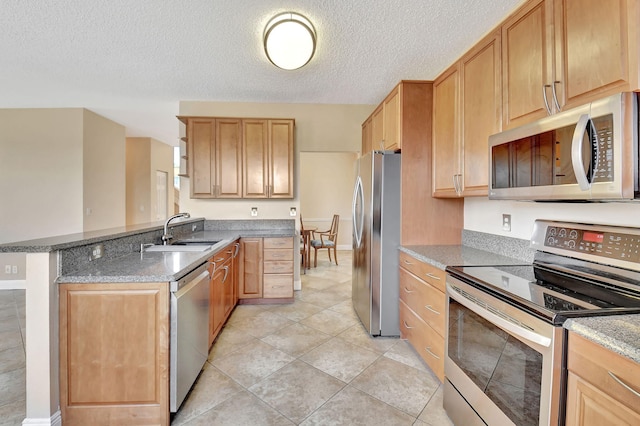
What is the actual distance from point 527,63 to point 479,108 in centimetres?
39

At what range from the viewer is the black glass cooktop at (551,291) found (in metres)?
0.99

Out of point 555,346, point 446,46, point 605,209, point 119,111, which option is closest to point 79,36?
point 119,111

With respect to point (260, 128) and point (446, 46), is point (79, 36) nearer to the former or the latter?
point (260, 128)

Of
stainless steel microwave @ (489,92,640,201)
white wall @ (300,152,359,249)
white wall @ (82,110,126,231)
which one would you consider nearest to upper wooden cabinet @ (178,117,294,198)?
white wall @ (82,110,126,231)

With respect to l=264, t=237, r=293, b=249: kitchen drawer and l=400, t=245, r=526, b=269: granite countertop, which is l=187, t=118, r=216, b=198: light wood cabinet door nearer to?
l=264, t=237, r=293, b=249: kitchen drawer

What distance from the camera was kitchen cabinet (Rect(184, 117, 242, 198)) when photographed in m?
3.60

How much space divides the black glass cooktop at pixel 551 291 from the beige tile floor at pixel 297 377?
0.92 metres

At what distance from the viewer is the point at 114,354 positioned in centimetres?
151

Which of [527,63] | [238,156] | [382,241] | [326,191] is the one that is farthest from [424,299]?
[326,191]

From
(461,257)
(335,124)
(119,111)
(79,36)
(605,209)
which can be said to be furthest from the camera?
(119,111)

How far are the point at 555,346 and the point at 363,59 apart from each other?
2.67m

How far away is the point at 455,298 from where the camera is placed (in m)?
1.56

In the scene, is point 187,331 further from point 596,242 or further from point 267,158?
point 267,158

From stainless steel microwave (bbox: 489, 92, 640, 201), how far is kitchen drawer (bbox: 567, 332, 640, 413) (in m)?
0.57
